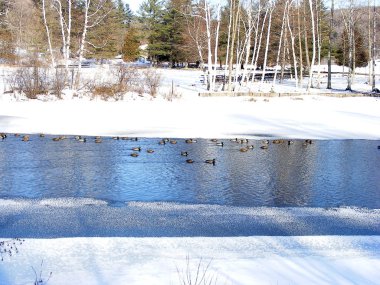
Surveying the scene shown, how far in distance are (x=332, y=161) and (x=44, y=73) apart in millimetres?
20390

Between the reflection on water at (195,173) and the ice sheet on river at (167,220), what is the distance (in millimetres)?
545

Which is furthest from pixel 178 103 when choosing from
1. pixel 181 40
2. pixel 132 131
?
pixel 181 40

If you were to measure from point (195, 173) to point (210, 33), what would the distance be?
35.5m

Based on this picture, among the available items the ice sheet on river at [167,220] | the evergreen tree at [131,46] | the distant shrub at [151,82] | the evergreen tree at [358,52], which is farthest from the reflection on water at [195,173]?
the evergreen tree at [131,46]

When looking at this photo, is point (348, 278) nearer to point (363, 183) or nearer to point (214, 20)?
point (363, 183)

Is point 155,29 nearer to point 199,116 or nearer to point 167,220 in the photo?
point 199,116

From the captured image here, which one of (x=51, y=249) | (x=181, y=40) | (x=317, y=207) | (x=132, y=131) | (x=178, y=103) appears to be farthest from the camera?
(x=181, y=40)

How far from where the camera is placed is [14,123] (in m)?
21.5

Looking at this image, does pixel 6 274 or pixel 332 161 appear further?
pixel 332 161

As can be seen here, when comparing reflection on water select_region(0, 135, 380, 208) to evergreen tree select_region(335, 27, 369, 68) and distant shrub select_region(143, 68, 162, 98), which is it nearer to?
distant shrub select_region(143, 68, 162, 98)

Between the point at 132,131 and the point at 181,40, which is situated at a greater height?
the point at 181,40

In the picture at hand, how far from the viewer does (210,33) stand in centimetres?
4697

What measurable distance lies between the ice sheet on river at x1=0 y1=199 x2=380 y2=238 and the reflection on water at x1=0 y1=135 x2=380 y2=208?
1.79 ft

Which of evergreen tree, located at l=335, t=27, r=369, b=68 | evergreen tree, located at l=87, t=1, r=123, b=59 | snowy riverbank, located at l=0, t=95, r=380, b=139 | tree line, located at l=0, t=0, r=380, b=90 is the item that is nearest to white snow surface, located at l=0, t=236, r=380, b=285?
snowy riverbank, located at l=0, t=95, r=380, b=139
